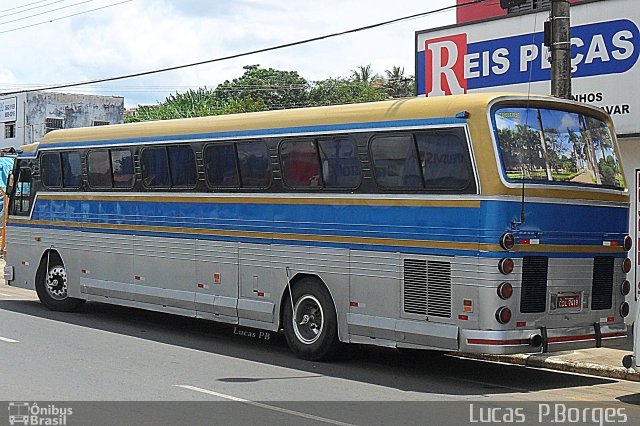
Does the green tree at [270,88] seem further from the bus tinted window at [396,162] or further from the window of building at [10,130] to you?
the bus tinted window at [396,162]

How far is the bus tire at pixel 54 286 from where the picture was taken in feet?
60.5

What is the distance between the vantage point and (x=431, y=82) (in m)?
18.8

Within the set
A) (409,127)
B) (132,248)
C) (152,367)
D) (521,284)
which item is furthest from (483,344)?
(132,248)

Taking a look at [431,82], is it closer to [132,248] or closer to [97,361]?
[132,248]

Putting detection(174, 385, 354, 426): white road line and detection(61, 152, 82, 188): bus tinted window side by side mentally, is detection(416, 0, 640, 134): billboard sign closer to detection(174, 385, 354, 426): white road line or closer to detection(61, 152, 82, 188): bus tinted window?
detection(61, 152, 82, 188): bus tinted window

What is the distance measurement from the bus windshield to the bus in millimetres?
21

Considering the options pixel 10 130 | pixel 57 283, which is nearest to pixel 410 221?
pixel 57 283

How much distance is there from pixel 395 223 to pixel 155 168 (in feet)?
17.5

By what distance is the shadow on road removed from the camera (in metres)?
12.0

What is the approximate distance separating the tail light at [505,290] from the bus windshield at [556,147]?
→ 1.21 m

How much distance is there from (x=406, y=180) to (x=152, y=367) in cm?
390

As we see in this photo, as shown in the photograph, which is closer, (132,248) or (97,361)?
(97,361)

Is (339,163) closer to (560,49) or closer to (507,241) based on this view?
(507,241)

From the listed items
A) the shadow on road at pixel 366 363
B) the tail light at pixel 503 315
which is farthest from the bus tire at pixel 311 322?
the tail light at pixel 503 315
